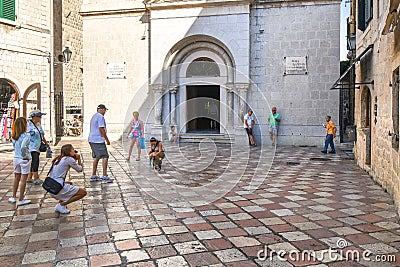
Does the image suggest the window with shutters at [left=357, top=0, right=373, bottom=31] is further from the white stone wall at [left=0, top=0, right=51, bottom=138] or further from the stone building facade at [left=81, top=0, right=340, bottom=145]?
the white stone wall at [left=0, top=0, right=51, bottom=138]

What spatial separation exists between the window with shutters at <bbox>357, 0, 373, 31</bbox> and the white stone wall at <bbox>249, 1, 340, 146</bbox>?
15.8 feet

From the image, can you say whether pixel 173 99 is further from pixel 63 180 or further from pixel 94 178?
A: pixel 63 180

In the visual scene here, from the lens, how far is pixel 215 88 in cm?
1772

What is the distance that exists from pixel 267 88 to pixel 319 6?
11.5 feet

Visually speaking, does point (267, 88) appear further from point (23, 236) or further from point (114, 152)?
point (23, 236)

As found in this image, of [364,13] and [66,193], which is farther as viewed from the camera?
[364,13]

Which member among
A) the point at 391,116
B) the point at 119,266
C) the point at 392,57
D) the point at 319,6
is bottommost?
the point at 119,266

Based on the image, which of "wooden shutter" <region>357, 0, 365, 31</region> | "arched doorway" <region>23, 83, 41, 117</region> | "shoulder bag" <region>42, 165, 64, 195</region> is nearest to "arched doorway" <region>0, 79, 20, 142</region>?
"arched doorway" <region>23, 83, 41, 117</region>

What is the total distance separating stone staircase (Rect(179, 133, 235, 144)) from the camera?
14.6 meters

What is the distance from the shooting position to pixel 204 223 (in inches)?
179

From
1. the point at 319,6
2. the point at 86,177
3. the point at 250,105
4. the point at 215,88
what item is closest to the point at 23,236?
the point at 86,177

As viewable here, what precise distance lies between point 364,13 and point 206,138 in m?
7.70

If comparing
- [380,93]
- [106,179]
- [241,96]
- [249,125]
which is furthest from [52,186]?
[241,96]

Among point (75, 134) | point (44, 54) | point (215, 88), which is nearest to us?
point (44, 54)
